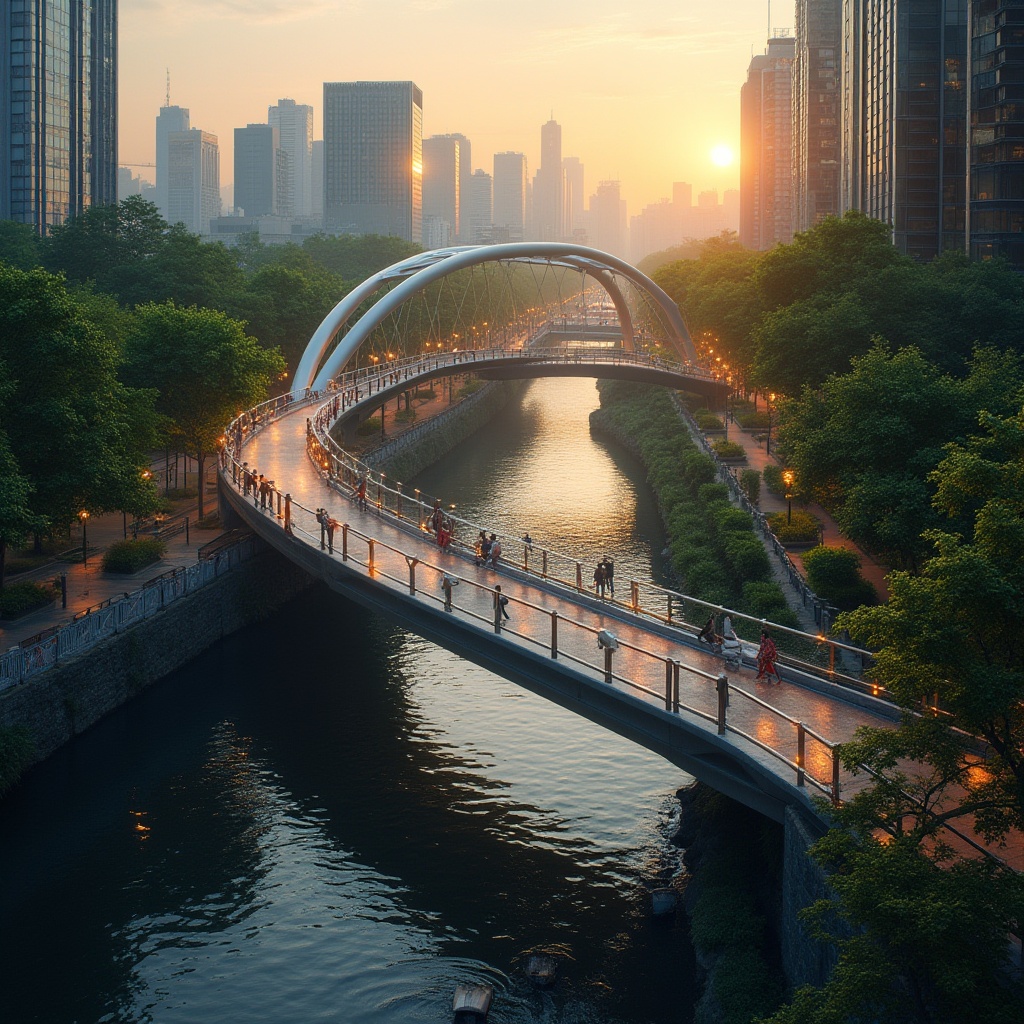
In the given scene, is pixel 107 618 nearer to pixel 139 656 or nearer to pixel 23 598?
pixel 139 656

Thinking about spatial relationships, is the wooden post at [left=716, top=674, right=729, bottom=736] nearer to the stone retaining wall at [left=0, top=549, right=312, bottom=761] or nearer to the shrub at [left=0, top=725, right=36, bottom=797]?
the shrub at [left=0, top=725, right=36, bottom=797]

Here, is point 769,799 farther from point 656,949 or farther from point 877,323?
point 877,323

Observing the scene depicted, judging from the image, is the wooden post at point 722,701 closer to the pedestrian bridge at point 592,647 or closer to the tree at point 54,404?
the pedestrian bridge at point 592,647

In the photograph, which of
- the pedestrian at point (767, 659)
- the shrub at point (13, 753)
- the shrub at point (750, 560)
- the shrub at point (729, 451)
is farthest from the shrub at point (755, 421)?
the shrub at point (13, 753)

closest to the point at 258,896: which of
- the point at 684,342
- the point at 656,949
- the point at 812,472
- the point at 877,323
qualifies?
the point at 656,949

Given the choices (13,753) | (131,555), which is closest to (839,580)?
(131,555)

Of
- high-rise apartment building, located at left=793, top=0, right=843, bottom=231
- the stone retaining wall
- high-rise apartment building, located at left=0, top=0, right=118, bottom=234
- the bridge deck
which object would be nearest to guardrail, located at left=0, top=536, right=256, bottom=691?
the stone retaining wall
